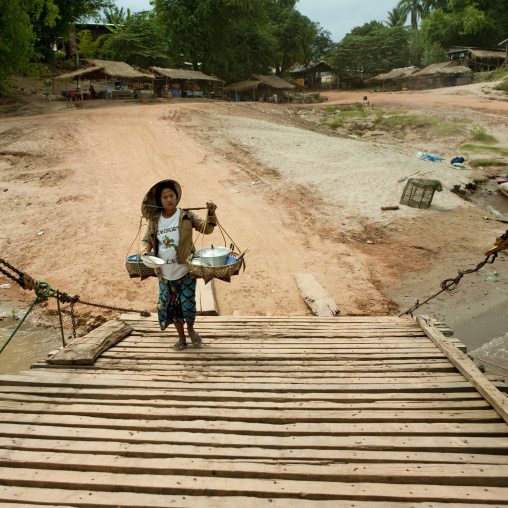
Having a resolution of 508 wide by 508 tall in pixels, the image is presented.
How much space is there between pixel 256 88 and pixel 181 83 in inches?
261

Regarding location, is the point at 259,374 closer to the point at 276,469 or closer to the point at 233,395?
the point at 233,395

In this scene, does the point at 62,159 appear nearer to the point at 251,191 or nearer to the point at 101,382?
the point at 251,191

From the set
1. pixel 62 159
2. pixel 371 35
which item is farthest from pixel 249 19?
pixel 62 159

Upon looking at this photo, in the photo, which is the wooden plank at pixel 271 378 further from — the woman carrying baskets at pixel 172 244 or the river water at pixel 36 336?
the river water at pixel 36 336

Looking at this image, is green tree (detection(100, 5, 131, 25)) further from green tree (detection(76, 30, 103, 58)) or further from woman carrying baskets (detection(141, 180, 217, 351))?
woman carrying baskets (detection(141, 180, 217, 351))

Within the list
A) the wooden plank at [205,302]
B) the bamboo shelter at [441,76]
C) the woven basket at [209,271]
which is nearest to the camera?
the woven basket at [209,271]

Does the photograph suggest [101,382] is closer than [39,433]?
No

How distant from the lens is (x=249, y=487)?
7.07 feet

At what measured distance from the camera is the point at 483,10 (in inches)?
1630

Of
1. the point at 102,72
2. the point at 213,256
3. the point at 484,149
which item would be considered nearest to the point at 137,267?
the point at 213,256

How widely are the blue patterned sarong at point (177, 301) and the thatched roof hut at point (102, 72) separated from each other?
76.8 ft

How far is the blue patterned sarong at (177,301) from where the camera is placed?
3.91 metres

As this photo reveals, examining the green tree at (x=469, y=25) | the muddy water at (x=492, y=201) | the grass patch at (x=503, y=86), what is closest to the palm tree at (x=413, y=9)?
the green tree at (x=469, y=25)

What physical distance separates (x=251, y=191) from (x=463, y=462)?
36.2 feet
